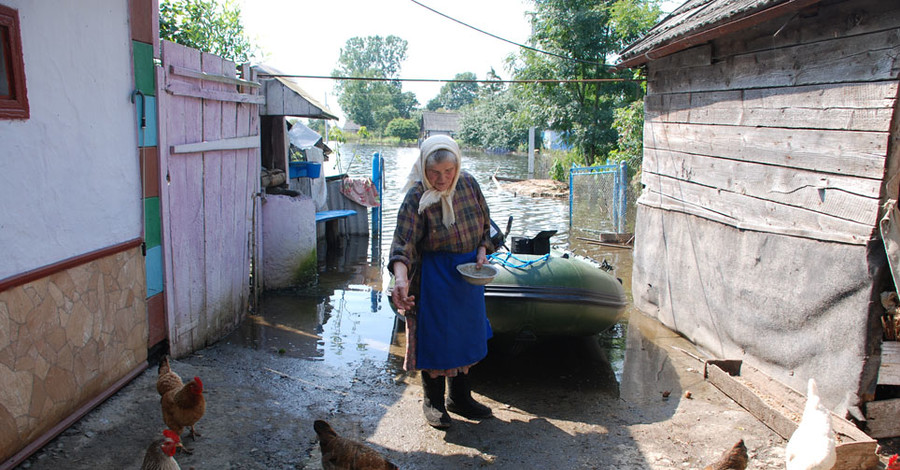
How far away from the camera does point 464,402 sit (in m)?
4.21

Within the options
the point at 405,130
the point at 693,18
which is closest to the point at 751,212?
the point at 693,18

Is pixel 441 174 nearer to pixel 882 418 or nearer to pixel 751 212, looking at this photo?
pixel 751 212

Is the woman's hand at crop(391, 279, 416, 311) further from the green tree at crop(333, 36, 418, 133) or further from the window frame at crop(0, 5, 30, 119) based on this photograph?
the green tree at crop(333, 36, 418, 133)

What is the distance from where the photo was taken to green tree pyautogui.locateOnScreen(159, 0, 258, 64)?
10328 millimetres

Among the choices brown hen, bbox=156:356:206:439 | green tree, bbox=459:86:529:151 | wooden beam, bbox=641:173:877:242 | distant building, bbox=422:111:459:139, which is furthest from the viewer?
distant building, bbox=422:111:459:139

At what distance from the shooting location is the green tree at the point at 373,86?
8325 cm

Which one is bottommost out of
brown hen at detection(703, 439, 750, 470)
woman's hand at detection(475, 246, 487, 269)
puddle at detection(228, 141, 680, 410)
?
puddle at detection(228, 141, 680, 410)

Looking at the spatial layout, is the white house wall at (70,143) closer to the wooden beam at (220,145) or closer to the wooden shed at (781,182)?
the wooden beam at (220,145)

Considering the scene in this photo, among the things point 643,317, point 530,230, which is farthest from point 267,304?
point 530,230

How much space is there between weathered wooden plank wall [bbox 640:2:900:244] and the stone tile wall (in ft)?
16.0

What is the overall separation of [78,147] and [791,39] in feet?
16.8

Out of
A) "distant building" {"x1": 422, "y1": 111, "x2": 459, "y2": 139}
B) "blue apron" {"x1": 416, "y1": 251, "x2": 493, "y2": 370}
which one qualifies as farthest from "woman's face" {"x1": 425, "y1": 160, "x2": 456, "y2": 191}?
"distant building" {"x1": 422, "y1": 111, "x2": 459, "y2": 139}

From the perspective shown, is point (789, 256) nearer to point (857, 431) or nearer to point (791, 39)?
point (857, 431)

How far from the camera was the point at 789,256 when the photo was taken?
4.61m
